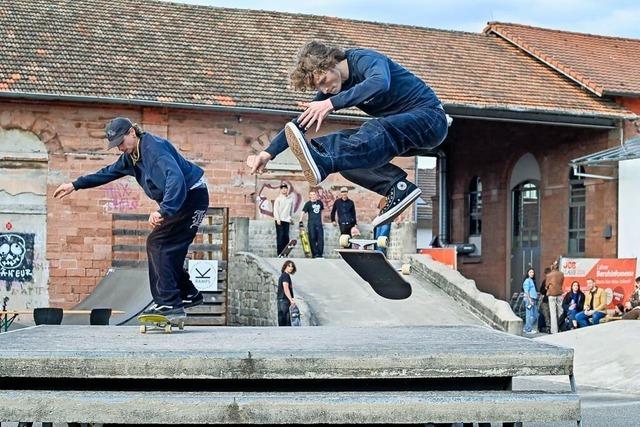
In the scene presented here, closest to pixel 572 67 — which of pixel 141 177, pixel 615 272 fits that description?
pixel 615 272

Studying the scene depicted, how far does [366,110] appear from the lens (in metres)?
7.29

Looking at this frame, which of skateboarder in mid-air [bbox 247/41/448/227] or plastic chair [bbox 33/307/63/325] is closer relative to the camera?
skateboarder in mid-air [bbox 247/41/448/227]

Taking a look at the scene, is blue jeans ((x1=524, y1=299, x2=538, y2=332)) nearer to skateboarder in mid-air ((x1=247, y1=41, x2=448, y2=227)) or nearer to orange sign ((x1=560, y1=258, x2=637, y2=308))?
orange sign ((x1=560, y1=258, x2=637, y2=308))

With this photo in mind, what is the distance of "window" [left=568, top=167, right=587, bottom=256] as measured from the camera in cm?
3098

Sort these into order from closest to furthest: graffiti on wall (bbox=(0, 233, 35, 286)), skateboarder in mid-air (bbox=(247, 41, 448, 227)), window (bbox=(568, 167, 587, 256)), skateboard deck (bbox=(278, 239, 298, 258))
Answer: skateboarder in mid-air (bbox=(247, 41, 448, 227))
skateboard deck (bbox=(278, 239, 298, 258))
graffiti on wall (bbox=(0, 233, 35, 286))
window (bbox=(568, 167, 587, 256))

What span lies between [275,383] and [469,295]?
1668 centimetres

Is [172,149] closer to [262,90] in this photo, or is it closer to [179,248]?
[179,248]

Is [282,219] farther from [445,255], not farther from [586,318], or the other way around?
[586,318]

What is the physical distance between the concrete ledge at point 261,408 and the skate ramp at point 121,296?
1180 cm

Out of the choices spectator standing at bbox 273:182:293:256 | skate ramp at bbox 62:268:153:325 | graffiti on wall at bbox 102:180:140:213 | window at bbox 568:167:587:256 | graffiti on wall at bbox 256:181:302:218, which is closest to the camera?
skate ramp at bbox 62:268:153:325

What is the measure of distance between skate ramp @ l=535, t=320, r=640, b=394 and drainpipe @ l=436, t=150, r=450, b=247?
22.5 metres

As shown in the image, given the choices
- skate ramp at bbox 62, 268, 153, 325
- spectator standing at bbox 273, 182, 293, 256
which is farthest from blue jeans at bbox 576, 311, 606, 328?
skate ramp at bbox 62, 268, 153, 325

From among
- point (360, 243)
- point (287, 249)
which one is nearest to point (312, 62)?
point (360, 243)

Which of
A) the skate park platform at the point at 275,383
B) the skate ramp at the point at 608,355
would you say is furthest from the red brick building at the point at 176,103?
the skate park platform at the point at 275,383
